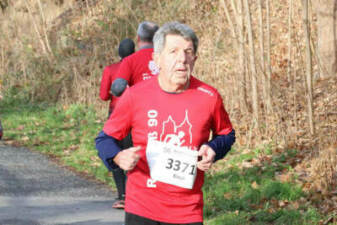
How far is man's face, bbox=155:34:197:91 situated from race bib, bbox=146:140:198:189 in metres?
0.35

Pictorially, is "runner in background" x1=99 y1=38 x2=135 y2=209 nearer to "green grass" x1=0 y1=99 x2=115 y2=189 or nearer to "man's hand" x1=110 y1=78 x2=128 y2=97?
"man's hand" x1=110 y1=78 x2=128 y2=97

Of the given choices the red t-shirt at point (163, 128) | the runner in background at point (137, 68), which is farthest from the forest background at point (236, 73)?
the red t-shirt at point (163, 128)

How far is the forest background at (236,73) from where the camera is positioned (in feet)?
32.1

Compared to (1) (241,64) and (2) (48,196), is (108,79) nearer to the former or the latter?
(2) (48,196)

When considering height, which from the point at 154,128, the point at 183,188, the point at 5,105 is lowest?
the point at 5,105

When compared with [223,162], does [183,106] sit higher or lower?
higher

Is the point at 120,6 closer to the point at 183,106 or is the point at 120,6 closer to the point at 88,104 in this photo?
the point at 88,104

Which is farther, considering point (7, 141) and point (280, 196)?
point (7, 141)

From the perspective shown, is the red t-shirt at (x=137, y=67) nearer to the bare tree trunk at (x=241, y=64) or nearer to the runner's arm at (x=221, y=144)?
the runner's arm at (x=221, y=144)

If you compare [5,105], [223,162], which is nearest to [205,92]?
[223,162]

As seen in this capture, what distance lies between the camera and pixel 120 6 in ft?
61.5

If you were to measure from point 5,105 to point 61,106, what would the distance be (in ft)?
8.38

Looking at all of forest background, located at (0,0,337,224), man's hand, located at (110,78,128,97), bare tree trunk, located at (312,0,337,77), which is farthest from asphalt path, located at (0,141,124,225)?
bare tree trunk, located at (312,0,337,77)

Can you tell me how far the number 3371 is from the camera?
417cm
